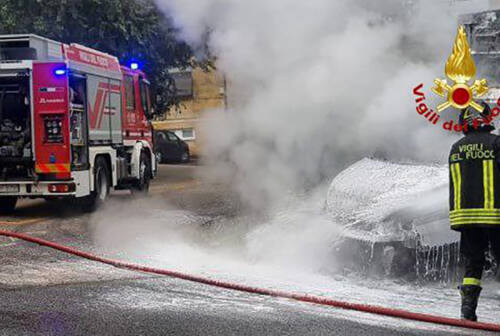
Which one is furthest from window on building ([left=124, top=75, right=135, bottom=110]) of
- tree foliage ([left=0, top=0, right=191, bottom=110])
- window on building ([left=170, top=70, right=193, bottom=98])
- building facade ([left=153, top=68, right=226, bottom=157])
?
window on building ([left=170, top=70, right=193, bottom=98])

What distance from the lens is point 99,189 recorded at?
12.7 metres

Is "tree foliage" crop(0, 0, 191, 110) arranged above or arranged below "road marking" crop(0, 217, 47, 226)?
above

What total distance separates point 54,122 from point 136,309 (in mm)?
6397

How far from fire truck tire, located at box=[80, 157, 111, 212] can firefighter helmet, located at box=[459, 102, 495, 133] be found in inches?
322

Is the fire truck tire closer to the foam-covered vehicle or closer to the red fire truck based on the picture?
the red fire truck

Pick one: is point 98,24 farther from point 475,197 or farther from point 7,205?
point 475,197

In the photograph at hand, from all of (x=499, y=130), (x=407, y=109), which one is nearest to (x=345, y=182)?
(x=407, y=109)

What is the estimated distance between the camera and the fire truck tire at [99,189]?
12.5 metres

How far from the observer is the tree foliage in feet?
50.8

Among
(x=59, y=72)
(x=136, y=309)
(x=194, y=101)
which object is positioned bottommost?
(x=136, y=309)

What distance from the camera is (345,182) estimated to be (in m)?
7.12

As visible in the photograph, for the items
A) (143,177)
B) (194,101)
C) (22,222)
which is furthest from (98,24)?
(22,222)

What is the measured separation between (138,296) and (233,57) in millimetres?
4015

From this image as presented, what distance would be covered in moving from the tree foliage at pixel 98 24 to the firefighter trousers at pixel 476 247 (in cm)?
1030
